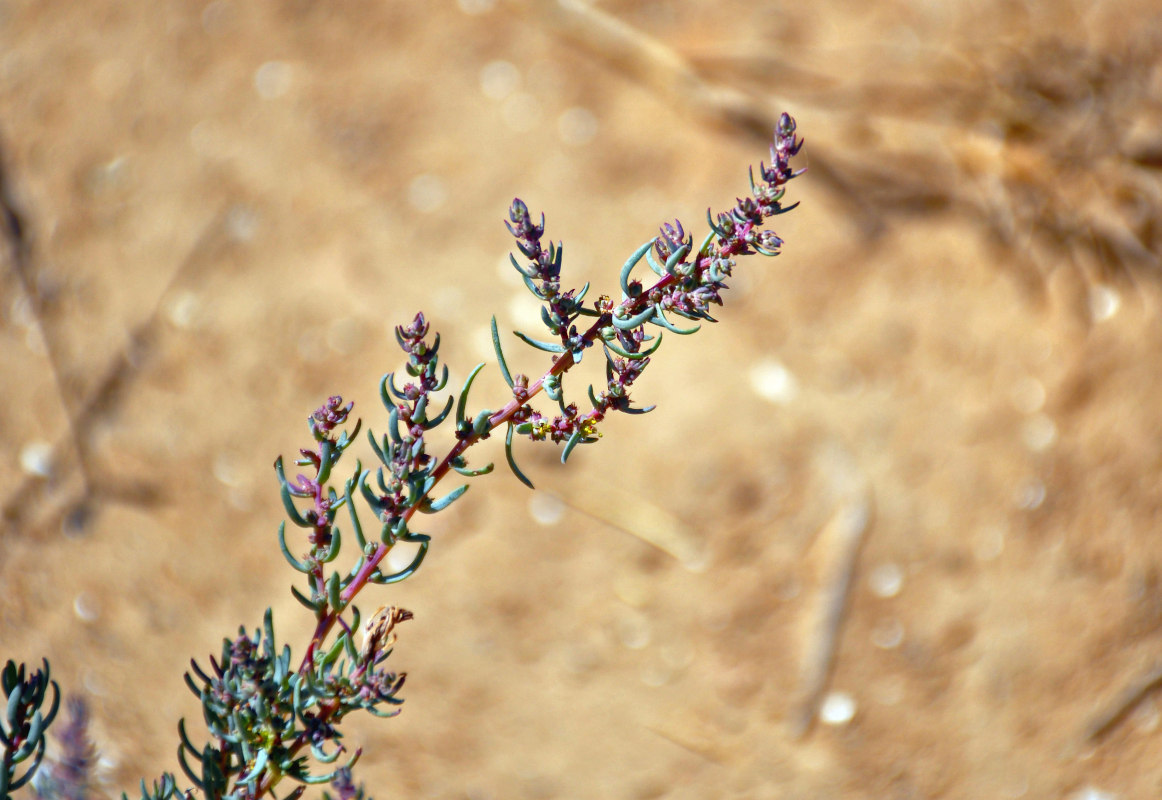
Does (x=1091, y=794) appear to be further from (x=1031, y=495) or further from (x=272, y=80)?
(x=272, y=80)

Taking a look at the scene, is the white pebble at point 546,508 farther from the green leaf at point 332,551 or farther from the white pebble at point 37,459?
the green leaf at point 332,551

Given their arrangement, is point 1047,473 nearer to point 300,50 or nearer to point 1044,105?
point 1044,105

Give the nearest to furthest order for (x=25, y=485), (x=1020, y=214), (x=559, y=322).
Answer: (x=559, y=322) → (x=25, y=485) → (x=1020, y=214)

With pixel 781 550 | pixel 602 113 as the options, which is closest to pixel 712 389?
pixel 781 550

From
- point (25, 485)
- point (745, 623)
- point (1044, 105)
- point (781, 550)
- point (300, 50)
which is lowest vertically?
point (745, 623)

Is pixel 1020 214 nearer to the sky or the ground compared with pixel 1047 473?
nearer to the sky

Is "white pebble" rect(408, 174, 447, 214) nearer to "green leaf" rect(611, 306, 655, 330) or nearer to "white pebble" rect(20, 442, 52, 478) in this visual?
"white pebble" rect(20, 442, 52, 478)

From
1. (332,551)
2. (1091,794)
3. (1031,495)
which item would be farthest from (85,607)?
(1091,794)

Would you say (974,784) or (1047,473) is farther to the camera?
(1047,473)
